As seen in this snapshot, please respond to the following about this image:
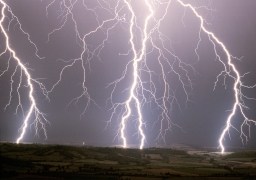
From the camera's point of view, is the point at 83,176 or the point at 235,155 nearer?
the point at 83,176

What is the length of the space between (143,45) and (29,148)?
16343 millimetres

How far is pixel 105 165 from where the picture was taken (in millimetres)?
21516

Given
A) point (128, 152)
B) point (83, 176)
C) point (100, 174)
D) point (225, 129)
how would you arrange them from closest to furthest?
A: point (83, 176), point (100, 174), point (225, 129), point (128, 152)

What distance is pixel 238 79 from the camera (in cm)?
2672

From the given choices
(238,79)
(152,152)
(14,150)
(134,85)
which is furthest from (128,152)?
(238,79)

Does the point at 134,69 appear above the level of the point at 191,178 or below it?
above

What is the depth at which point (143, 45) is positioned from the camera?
26484 mm

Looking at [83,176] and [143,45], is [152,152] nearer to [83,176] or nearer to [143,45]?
[143,45]

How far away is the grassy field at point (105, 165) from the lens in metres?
16.2

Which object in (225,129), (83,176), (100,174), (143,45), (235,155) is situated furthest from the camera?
(235,155)

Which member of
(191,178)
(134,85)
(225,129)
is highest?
(134,85)

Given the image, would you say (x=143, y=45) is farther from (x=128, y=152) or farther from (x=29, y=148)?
(x=29, y=148)

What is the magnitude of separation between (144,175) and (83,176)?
12.9ft

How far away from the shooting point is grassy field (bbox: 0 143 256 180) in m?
16.2
